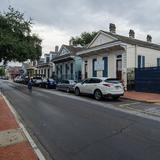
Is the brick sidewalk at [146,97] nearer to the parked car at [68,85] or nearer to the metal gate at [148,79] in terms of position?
the metal gate at [148,79]

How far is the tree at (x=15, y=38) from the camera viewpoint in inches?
1334

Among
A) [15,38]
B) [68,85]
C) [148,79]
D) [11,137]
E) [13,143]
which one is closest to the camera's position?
[13,143]

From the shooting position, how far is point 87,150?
699 cm

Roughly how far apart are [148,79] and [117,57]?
5.35 metres

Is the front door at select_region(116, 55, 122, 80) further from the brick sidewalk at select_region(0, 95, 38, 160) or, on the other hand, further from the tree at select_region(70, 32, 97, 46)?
the tree at select_region(70, 32, 97, 46)

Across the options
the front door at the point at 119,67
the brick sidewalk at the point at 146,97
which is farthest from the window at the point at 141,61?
the brick sidewalk at the point at 146,97

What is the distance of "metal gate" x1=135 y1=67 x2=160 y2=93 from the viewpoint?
23.9 meters

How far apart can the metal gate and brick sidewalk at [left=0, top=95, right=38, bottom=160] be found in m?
15.8

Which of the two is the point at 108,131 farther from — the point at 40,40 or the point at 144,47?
the point at 40,40

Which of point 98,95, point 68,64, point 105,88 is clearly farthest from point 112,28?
point 105,88

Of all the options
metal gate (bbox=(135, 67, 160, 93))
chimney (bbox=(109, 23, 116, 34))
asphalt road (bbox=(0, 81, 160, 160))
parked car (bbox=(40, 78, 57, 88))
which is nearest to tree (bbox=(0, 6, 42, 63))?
parked car (bbox=(40, 78, 57, 88))

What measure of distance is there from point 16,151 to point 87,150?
5.82 feet

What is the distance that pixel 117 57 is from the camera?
29.1 meters

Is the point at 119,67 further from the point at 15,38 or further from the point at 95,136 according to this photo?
the point at 95,136
